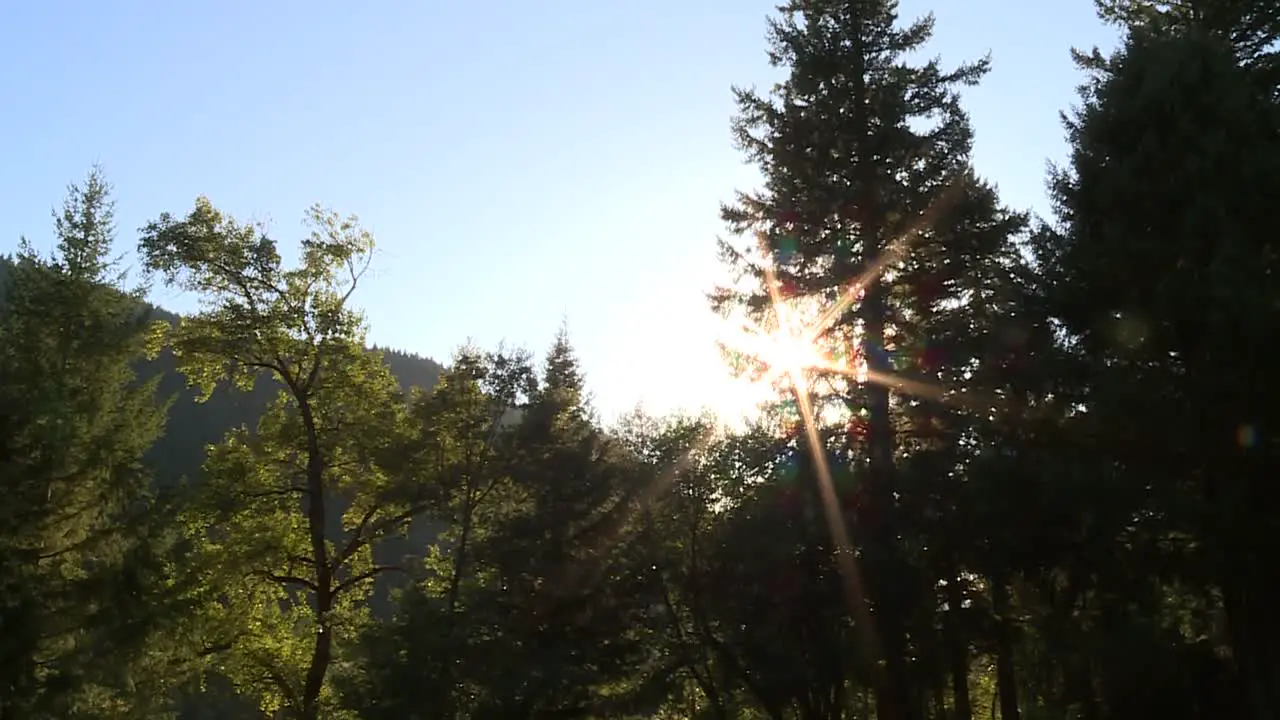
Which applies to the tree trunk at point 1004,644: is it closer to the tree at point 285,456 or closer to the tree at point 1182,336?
the tree at point 1182,336

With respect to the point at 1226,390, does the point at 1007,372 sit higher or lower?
higher

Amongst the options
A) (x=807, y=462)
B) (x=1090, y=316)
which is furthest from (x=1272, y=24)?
(x=807, y=462)

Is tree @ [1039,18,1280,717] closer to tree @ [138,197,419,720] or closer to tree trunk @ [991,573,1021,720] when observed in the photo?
tree trunk @ [991,573,1021,720]

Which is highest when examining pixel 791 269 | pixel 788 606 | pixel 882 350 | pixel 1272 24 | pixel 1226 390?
pixel 1272 24

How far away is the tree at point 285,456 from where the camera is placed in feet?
67.5

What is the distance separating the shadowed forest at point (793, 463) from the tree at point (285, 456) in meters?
0.10

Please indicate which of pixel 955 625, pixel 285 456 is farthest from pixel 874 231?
pixel 285 456

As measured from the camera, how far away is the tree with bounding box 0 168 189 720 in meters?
14.1

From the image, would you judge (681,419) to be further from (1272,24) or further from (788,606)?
(1272,24)

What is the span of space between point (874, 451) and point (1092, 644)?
5.65 m

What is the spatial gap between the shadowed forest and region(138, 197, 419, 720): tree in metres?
0.10

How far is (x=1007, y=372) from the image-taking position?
1541 centimetres

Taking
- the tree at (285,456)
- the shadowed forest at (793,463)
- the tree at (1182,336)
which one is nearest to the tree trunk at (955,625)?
the shadowed forest at (793,463)

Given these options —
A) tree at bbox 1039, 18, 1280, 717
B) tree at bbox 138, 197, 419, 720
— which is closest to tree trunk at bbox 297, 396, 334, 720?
tree at bbox 138, 197, 419, 720
